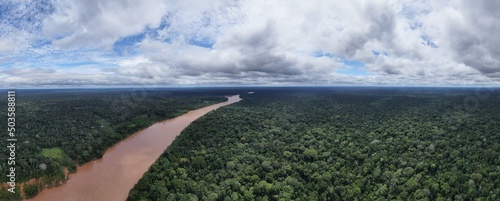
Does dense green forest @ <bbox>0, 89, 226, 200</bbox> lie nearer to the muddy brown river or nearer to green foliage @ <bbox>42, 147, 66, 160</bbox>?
green foliage @ <bbox>42, 147, 66, 160</bbox>

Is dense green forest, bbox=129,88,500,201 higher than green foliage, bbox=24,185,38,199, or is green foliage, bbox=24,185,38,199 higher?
dense green forest, bbox=129,88,500,201

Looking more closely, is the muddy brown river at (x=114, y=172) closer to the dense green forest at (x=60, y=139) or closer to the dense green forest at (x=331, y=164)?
the dense green forest at (x=60, y=139)

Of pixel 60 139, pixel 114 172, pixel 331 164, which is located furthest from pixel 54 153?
pixel 331 164

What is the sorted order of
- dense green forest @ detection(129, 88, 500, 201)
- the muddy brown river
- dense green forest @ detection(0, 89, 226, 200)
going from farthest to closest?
dense green forest @ detection(0, 89, 226, 200) → the muddy brown river → dense green forest @ detection(129, 88, 500, 201)

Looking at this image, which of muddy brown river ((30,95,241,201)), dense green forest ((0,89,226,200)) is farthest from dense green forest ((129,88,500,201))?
dense green forest ((0,89,226,200))

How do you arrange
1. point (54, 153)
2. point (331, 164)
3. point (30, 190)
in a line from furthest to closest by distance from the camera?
point (54, 153) → point (331, 164) → point (30, 190)

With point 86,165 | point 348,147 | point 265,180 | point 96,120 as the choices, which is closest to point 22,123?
point 96,120

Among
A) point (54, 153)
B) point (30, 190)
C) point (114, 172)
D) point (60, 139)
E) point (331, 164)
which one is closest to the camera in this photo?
point (30, 190)

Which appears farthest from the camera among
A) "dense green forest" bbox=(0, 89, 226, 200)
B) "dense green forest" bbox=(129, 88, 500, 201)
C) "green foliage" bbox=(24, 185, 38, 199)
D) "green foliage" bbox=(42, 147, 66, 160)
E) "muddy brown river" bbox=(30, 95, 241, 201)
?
"green foliage" bbox=(42, 147, 66, 160)

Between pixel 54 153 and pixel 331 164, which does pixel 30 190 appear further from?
pixel 331 164
